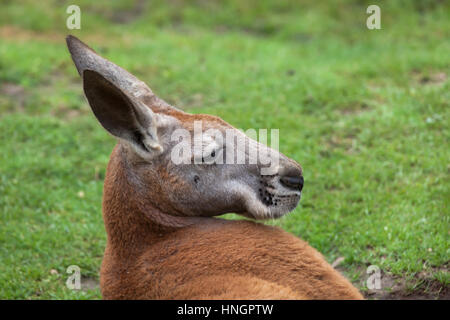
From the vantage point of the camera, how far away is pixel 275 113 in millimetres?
7320

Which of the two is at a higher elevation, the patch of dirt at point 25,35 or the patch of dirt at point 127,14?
the patch of dirt at point 127,14

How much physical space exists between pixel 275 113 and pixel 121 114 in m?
4.04

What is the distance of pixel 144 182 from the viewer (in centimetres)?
365

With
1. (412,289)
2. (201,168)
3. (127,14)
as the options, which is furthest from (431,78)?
(127,14)

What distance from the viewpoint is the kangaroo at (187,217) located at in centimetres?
324

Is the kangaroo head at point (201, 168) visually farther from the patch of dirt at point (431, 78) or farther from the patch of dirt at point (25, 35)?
the patch of dirt at point (25, 35)

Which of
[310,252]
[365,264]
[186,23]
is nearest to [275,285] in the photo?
[310,252]

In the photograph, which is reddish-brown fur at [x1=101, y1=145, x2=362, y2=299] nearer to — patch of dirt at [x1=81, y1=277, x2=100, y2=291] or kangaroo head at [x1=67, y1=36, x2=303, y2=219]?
kangaroo head at [x1=67, y1=36, x2=303, y2=219]

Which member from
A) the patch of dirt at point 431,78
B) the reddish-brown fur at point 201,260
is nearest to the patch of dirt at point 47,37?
the patch of dirt at point 431,78

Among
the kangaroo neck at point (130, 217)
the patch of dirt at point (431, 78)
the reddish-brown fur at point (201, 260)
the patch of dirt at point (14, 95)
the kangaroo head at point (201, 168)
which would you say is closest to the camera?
the reddish-brown fur at point (201, 260)

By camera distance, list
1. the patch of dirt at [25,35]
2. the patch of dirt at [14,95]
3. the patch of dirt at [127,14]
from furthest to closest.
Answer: the patch of dirt at [127,14] → the patch of dirt at [25,35] → the patch of dirt at [14,95]

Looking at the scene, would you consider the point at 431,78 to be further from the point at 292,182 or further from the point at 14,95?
the point at 14,95

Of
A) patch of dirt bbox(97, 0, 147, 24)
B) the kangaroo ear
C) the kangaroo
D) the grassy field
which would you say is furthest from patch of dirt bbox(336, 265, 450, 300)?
patch of dirt bbox(97, 0, 147, 24)

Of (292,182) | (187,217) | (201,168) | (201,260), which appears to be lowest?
(201,260)
